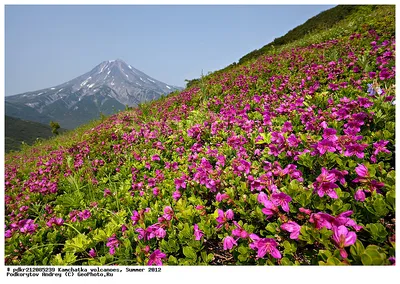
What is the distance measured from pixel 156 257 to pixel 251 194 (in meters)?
0.93

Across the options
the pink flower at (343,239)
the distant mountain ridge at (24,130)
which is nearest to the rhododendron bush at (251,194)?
the pink flower at (343,239)

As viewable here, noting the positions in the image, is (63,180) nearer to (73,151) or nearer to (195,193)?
(73,151)

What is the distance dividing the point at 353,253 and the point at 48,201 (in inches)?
192

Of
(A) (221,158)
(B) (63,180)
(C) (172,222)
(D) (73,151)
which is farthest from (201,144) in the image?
(D) (73,151)

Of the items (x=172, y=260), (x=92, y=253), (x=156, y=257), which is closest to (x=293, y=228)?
(x=172, y=260)

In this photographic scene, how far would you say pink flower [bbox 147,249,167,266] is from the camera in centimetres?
178

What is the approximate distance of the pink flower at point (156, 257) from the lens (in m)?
1.78

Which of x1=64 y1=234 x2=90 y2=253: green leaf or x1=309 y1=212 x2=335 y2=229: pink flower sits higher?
x1=309 y1=212 x2=335 y2=229: pink flower

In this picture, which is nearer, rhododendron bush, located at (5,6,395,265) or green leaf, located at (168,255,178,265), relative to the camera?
rhododendron bush, located at (5,6,395,265)

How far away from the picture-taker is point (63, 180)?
484cm

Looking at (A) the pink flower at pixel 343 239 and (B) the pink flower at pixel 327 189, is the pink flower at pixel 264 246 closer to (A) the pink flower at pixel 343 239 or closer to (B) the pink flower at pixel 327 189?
(A) the pink flower at pixel 343 239

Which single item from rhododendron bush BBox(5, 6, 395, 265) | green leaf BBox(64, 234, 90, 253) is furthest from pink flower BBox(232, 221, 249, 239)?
green leaf BBox(64, 234, 90, 253)

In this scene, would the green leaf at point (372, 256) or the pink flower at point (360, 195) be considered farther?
the pink flower at point (360, 195)

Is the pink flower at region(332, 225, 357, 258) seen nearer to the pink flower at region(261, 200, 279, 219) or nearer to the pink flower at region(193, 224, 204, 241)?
the pink flower at region(261, 200, 279, 219)
